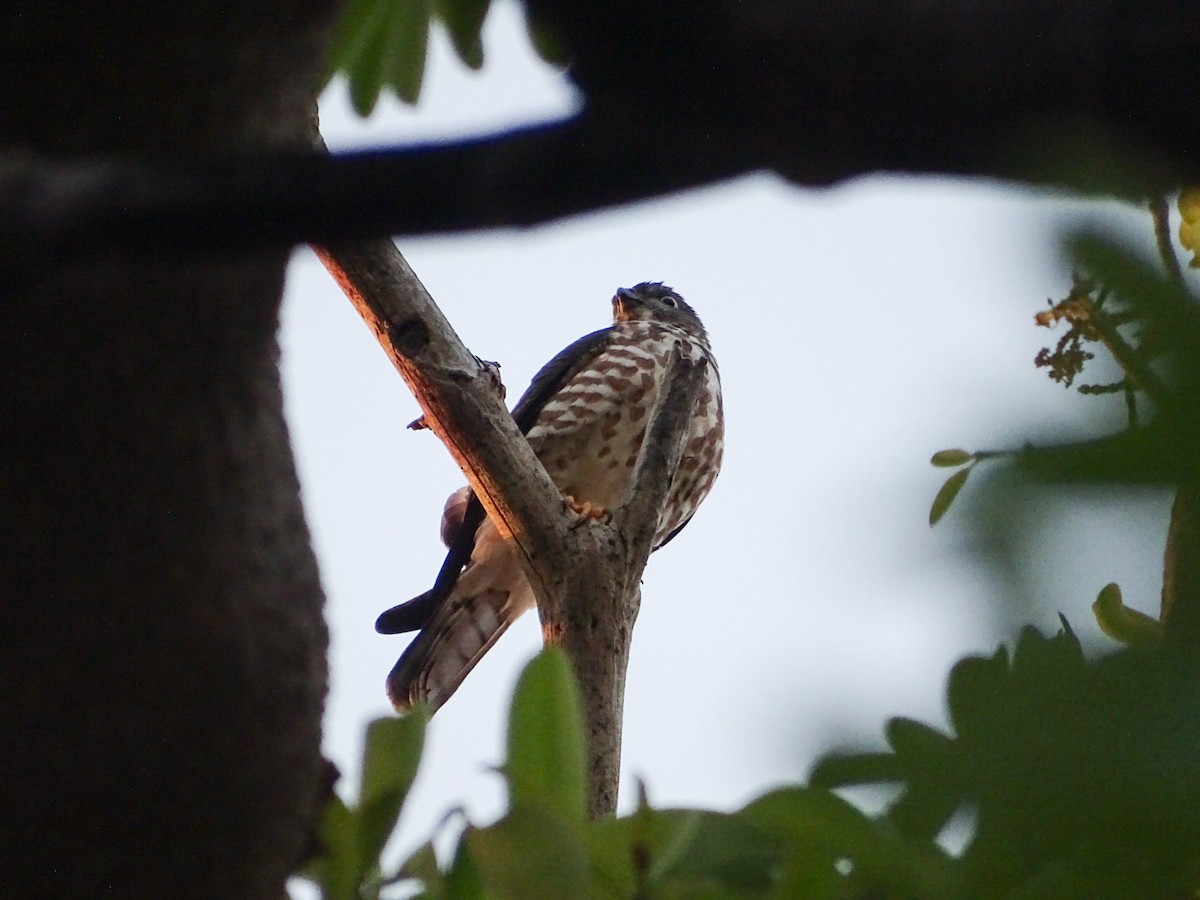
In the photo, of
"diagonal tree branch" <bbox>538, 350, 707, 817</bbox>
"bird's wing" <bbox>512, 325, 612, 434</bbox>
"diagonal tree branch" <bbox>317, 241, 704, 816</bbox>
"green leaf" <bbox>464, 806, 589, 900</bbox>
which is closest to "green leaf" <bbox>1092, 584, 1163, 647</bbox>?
"green leaf" <bbox>464, 806, 589, 900</bbox>

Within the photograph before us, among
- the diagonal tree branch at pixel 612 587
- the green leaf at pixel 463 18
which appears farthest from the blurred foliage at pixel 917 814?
the diagonal tree branch at pixel 612 587

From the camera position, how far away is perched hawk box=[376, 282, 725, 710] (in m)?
5.39

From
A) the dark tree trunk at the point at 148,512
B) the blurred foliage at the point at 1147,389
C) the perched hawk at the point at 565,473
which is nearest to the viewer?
the blurred foliage at the point at 1147,389

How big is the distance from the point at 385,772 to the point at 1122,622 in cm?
107

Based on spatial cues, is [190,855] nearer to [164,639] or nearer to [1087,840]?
[164,639]

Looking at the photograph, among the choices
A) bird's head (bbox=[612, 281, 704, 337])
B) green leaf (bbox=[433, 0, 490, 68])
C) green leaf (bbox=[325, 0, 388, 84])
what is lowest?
green leaf (bbox=[433, 0, 490, 68])

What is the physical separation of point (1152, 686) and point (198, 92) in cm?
101

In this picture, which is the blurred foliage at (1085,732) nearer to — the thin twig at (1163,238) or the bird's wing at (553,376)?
the thin twig at (1163,238)

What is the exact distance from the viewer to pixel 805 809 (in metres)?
1.10

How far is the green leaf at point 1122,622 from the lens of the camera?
0.56 m

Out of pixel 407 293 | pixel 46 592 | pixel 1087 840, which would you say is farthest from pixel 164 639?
pixel 407 293

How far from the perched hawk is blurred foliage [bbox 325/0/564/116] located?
7.32 feet

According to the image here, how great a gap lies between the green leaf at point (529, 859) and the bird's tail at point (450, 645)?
3784mm

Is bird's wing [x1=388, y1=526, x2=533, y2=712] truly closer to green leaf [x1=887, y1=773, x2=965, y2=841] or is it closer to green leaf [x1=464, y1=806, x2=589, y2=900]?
green leaf [x1=464, y1=806, x2=589, y2=900]
